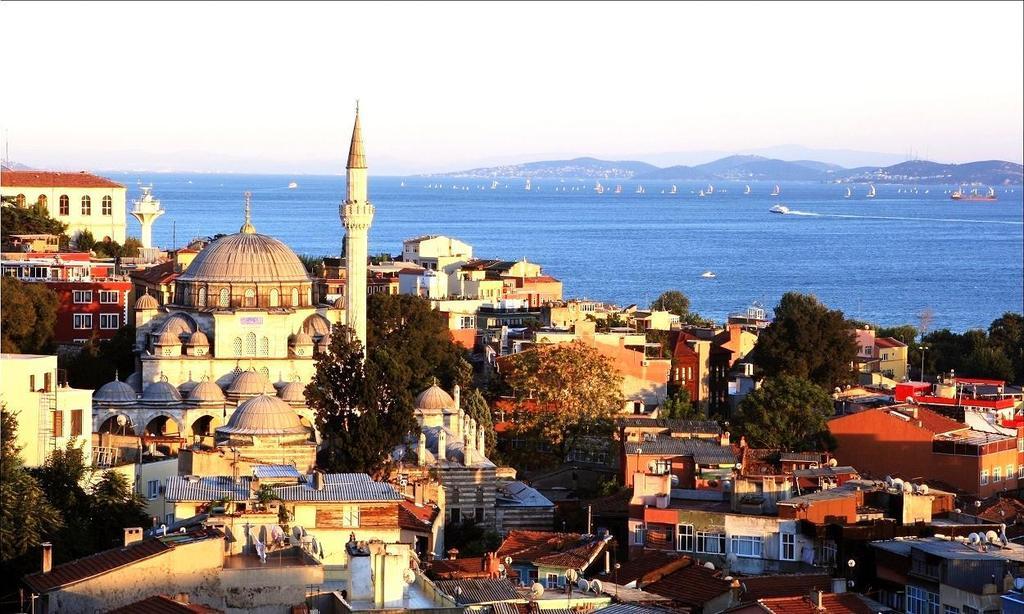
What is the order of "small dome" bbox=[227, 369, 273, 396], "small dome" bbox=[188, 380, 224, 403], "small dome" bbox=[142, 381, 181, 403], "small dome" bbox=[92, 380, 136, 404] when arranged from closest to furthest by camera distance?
"small dome" bbox=[92, 380, 136, 404], "small dome" bbox=[142, 381, 181, 403], "small dome" bbox=[188, 380, 224, 403], "small dome" bbox=[227, 369, 273, 396]

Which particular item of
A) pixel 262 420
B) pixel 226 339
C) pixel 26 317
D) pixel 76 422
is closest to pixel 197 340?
pixel 226 339

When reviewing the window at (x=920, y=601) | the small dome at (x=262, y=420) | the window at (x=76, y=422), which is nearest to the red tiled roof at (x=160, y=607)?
the window at (x=920, y=601)

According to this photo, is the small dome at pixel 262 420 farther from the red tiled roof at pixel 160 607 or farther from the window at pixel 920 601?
the red tiled roof at pixel 160 607

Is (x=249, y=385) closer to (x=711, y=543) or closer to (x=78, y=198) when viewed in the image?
(x=711, y=543)

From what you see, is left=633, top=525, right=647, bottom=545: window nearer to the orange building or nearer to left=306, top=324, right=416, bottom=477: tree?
left=306, top=324, right=416, bottom=477: tree

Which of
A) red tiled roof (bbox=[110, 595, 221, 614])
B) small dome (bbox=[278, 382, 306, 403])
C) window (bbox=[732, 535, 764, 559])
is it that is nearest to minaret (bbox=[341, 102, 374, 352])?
small dome (bbox=[278, 382, 306, 403])

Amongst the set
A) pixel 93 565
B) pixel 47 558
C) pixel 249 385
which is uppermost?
pixel 93 565

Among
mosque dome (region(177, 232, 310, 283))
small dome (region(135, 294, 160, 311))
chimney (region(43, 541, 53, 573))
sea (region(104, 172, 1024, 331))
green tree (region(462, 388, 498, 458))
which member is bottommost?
sea (region(104, 172, 1024, 331))
